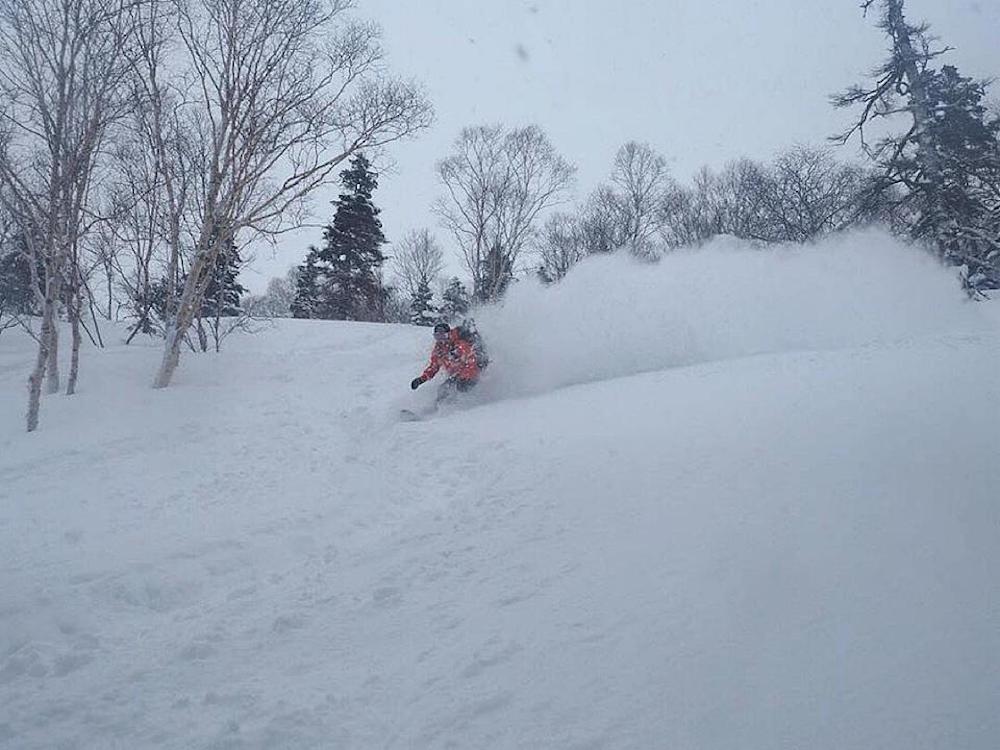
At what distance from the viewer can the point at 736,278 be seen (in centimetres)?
1145

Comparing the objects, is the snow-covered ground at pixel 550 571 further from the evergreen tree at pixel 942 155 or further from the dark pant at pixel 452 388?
the evergreen tree at pixel 942 155

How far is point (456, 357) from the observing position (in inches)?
381

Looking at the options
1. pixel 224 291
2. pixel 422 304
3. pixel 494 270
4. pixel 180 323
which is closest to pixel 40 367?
pixel 180 323

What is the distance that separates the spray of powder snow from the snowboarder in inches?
23.6

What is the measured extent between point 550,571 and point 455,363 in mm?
6086

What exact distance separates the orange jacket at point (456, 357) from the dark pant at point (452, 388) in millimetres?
70

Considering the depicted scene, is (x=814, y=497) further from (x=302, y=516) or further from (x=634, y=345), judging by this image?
(x=634, y=345)

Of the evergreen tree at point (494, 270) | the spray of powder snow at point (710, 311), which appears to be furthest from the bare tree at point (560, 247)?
the spray of powder snow at point (710, 311)

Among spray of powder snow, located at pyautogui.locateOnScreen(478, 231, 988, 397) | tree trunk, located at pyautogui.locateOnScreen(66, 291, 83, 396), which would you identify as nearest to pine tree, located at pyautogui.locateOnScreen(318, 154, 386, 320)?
tree trunk, located at pyautogui.locateOnScreen(66, 291, 83, 396)

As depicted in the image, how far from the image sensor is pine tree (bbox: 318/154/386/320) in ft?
106

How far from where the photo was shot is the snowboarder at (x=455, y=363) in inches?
379

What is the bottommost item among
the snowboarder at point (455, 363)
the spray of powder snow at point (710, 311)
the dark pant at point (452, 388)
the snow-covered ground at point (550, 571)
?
the snow-covered ground at point (550, 571)

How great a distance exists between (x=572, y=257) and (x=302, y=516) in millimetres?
34346

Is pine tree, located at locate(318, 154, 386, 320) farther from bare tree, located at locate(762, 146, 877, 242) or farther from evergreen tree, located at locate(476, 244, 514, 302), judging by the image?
bare tree, located at locate(762, 146, 877, 242)
